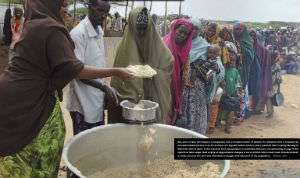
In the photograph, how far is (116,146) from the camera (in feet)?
6.10

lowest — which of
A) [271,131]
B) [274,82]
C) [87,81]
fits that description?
[271,131]

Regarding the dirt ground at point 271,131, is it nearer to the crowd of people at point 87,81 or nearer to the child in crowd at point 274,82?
the child in crowd at point 274,82

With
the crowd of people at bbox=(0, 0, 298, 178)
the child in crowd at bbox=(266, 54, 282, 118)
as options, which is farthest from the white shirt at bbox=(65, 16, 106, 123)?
the child in crowd at bbox=(266, 54, 282, 118)

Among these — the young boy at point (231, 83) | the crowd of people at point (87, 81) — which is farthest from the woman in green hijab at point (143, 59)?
the young boy at point (231, 83)

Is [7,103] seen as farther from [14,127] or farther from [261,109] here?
[261,109]

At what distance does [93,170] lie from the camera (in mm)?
1872

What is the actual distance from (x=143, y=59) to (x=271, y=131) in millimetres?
2262

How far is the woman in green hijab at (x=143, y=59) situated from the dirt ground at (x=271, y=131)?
63cm

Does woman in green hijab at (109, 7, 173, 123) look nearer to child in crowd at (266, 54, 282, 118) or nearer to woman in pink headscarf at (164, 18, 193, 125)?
woman in pink headscarf at (164, 18, 193, 125)

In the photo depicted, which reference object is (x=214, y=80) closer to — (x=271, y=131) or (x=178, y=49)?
(x=178, y=49)

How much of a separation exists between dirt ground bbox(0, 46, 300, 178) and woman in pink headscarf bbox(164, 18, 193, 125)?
784 mm

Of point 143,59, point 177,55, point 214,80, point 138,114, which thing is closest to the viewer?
point 138,114

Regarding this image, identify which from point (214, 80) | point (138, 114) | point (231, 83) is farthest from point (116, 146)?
point (231, 83)

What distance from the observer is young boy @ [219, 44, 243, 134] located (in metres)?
3.69
